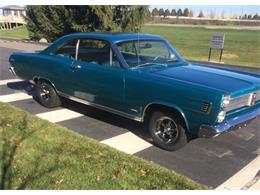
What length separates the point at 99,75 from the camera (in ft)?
17.6

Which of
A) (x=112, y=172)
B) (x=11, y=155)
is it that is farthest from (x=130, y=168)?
(x=11, y=155)

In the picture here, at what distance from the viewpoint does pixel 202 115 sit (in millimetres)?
4176

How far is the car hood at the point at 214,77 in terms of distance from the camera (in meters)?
4.36

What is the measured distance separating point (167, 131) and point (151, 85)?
725 mm

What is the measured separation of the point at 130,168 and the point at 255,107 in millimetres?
2173

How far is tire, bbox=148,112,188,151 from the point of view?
4574 millimetres

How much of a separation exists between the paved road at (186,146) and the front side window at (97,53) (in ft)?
3.73

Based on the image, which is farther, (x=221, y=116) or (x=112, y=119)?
(x=112, y=119)

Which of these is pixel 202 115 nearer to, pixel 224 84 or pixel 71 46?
pixel 224 84

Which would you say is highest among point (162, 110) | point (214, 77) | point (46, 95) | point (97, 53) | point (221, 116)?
point (97, 53)

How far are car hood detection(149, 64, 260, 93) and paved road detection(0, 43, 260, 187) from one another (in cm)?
101

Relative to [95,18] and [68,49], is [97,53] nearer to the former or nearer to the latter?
[68,49]

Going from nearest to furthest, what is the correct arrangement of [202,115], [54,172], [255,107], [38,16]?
[54,172] < [202,115] < [255,107] < [38,16]

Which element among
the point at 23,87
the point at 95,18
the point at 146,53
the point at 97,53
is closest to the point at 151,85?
the point at 146,53
